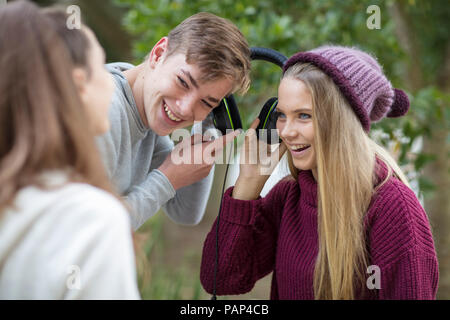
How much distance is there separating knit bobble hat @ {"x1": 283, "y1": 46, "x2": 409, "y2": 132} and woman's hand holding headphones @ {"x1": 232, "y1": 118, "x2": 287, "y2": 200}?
0.26 metres

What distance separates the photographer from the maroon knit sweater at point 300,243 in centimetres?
125

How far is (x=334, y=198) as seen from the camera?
134 centimetres

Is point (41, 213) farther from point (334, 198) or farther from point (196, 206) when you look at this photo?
point (196, 206)

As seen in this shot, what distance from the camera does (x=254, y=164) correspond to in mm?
1555

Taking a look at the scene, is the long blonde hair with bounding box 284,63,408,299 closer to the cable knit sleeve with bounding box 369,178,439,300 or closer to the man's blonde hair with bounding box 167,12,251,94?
the cable knit sleeve with bounding box 369,178,439,300

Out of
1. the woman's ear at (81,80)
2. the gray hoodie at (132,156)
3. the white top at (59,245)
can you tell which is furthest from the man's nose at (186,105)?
the white top at (59,245)

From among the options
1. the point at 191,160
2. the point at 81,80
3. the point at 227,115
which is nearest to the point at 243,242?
the point at 191,160

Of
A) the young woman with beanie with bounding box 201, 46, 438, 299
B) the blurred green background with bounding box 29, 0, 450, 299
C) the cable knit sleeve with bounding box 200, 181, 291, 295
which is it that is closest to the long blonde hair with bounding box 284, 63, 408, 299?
the young woman with beanie with bounding box 201, 46, 438, 299

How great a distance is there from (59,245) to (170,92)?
73cm

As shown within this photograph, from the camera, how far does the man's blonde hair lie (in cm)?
135

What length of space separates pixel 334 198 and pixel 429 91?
1.04 m

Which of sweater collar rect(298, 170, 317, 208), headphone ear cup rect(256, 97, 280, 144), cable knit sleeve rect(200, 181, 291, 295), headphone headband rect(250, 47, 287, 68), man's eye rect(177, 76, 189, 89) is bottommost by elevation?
cable knit sleeve rect(200, 181, 291, 295)

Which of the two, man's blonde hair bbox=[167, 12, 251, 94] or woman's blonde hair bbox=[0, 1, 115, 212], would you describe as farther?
man's blonde hair bbox=[167, 12, 251, 94]

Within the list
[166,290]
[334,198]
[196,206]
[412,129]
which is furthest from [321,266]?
[166,290]
